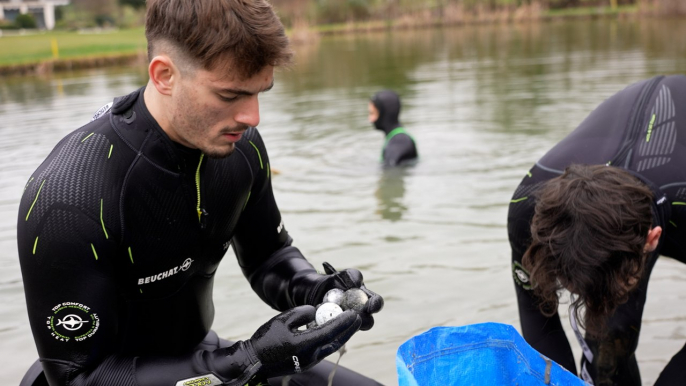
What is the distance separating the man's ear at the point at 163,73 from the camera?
80.1 inches

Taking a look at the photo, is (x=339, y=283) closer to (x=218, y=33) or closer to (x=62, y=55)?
(x=218, y=33)

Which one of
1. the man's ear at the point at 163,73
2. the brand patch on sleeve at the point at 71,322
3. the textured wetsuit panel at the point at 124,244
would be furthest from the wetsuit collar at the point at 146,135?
the brand patch on sleeve at the point at 71,322

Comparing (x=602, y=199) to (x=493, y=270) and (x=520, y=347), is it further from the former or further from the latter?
(x=493, y=270)

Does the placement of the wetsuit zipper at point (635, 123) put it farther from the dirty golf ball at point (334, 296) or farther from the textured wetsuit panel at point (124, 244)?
the textured wetsuit panel at point (124, 244)

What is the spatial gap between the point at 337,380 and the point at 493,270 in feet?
8.25

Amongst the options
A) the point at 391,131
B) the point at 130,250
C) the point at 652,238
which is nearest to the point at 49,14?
the point at 391,131

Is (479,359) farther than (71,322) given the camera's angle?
Yes

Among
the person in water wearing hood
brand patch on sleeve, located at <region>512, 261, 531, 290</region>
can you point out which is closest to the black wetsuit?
brand patch on sleeve, located at <region>512, 261, 531, 290</region>

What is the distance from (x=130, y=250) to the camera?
7.15ft

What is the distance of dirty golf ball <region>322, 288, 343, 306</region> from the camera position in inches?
92.0

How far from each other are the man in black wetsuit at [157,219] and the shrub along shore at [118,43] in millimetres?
21968

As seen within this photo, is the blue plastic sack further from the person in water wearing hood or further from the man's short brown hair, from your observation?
the person in water wearing hood

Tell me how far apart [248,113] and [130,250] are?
22.6 inches

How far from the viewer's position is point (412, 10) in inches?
1673
